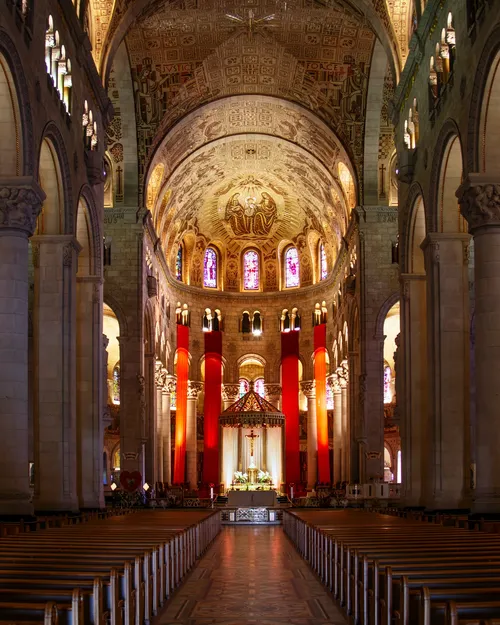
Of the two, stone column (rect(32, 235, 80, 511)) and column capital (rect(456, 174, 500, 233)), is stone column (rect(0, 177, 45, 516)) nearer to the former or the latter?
stone column (rect(32, 235, 80, 511))

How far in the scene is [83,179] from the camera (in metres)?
24.2

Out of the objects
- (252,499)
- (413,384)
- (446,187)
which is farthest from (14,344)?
(252,499)

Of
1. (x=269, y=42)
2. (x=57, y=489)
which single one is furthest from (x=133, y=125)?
(x=57, y=489)

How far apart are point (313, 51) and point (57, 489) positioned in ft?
76.7

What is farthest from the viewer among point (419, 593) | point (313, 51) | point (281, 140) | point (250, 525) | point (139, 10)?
point (281, 140)

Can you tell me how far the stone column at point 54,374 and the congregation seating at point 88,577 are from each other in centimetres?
829

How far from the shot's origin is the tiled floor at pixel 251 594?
10.6 meters

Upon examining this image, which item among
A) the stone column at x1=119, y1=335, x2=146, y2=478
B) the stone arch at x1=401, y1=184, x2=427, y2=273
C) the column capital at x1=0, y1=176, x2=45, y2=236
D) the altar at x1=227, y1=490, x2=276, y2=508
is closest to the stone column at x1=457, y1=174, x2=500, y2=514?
the stone arch at x1=401, y1=184, x2=427, y2=273

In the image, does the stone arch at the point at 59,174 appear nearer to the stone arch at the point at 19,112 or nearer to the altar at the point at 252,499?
the stone arch at the point at 19,112

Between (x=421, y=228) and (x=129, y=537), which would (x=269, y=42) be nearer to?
(x=421, y=228)

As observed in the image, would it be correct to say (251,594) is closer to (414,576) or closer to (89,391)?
(414,576)

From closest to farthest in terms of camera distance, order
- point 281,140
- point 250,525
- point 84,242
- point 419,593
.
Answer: point 419,593, point 84,242, point 250,525, point 281,140

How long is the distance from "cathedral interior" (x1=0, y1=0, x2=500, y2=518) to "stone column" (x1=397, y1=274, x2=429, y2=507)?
54mm

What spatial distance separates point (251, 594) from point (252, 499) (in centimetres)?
2780
